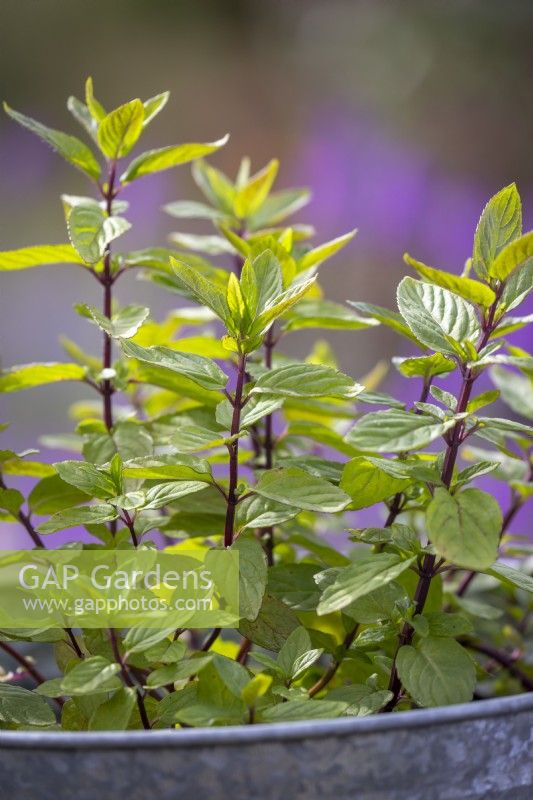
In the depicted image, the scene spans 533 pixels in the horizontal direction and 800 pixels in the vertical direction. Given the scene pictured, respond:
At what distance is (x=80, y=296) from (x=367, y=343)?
754 mm

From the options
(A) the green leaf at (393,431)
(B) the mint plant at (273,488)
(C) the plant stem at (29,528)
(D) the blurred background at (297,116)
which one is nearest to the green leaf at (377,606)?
(B) the mint plant at (273,488)

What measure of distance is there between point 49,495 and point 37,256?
0.17m

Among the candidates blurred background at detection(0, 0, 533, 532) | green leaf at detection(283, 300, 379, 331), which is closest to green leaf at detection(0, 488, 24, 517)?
green leaf at detection(283, 300, 379, 331)

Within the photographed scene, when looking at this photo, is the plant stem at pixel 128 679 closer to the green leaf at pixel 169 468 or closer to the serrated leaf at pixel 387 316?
the green leaf at pixel 169 468

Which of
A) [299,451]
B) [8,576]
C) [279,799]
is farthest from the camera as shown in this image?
[299,451]

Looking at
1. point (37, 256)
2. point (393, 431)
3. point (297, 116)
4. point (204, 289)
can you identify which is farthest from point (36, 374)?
point (297, 116)

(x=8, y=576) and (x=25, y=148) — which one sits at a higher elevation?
(x=25, y=148)

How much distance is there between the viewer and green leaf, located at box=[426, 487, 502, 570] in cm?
39

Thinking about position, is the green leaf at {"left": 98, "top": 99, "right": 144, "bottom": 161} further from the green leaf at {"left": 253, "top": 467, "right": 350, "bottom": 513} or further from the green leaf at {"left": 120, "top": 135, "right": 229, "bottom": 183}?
the green leaf at {"left": 253, "top": 467, "right": 350, "bottom": 513}

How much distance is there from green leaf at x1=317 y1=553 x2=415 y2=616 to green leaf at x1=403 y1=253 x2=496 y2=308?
147mm

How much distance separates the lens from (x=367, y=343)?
2316 mm

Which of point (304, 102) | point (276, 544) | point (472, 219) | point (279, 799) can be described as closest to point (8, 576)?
point (276, 544)

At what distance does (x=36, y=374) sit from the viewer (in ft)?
2.00

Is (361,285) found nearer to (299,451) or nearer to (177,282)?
(299,451)
